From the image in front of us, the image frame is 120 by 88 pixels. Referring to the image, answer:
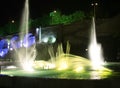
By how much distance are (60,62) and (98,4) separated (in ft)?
139

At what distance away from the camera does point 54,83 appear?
12844mm

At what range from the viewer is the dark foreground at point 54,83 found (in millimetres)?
12155

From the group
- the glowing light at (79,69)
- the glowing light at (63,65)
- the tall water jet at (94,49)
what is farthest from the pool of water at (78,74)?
the tall water jet at (94,49)

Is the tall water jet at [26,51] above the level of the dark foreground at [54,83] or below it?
above

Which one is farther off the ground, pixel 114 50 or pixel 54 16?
→ pixel 54 16

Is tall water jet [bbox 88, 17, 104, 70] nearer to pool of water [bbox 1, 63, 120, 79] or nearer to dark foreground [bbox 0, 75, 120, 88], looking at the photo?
pool of water [bbox 1, 63, 120, 79]

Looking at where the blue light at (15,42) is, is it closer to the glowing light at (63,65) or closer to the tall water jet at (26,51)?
the tall water jet at (26,51)

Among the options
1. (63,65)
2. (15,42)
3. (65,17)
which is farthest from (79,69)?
(15,42)

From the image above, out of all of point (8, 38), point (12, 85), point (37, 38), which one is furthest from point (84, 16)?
point (12, 85)

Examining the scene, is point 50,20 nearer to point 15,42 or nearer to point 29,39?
point 15,42

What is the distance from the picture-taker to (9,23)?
3415 inches

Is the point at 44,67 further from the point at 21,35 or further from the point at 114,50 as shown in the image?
the point at 21,35

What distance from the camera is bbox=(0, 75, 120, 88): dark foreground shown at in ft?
39.9

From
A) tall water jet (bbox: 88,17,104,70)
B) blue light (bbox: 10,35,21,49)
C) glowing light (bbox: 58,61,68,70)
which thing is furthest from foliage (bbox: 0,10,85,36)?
glowing light (bbox: 58,61,68,70)
